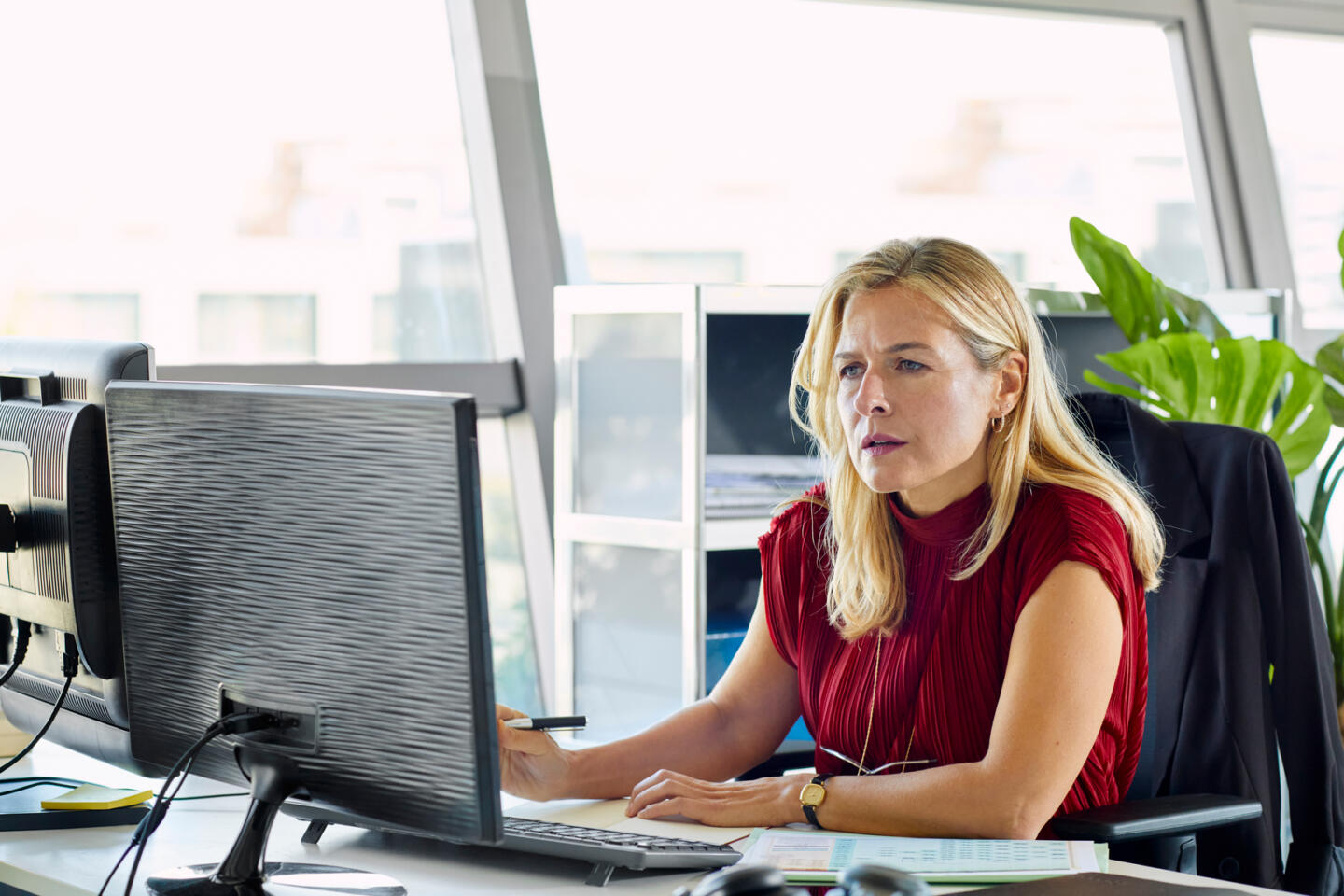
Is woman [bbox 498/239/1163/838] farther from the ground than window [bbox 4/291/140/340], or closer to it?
closer to it

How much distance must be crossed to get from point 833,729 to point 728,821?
288 millimetres

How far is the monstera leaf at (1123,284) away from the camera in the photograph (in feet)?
8.12

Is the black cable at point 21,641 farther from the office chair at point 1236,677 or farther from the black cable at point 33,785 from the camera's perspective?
the office chair at point 1236,677

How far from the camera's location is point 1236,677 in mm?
1600

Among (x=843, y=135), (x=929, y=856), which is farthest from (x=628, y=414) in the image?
(x=929, y=856)

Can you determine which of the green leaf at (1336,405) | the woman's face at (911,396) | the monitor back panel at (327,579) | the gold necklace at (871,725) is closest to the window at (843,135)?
the green leaf at (1336,405)

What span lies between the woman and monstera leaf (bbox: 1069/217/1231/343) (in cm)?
88

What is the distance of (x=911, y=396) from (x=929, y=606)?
0.83 feet

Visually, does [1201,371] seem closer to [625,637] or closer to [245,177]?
[625,637]

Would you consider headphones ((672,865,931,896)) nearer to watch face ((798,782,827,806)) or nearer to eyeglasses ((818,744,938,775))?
watch face ((798,782,827,806))

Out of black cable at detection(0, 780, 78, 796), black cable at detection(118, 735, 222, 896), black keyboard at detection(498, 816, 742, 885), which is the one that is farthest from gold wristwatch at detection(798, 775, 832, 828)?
black cable at detection(0, 780, 78, 796)

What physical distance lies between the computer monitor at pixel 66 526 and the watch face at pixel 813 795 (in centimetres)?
66

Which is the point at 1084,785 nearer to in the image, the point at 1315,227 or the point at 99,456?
the point at 99,456

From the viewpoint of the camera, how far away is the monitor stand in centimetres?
111
